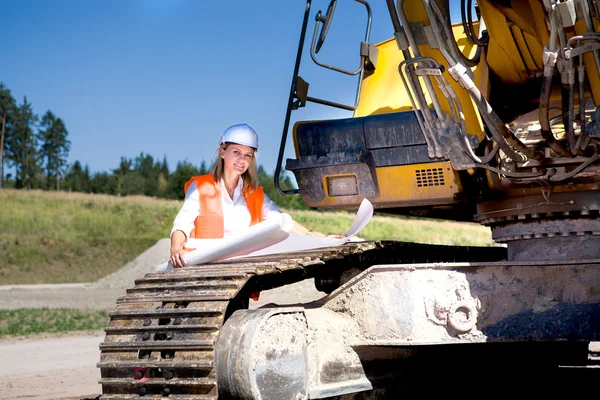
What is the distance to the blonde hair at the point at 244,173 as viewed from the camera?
5.41 m

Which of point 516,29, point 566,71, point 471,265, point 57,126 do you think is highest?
point 57,126

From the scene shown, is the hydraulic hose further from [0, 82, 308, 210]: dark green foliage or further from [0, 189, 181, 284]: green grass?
[0, 82, 308, 210]: dark green foliage

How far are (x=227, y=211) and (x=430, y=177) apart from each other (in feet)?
3.97

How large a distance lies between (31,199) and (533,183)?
1881 inches

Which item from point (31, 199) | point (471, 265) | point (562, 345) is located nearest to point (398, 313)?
point (471, 265)

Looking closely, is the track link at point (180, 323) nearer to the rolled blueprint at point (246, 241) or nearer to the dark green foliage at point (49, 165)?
the rolled blueprint at point (246, 241)

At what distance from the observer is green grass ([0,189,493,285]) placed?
33219 millimetres

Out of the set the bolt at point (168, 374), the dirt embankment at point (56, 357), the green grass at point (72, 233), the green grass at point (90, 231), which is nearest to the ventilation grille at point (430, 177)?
the bolt at point (168, 374)

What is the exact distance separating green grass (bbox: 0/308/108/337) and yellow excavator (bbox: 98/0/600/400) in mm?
9124

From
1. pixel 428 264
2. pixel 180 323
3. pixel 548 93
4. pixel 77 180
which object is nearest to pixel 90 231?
pixel 428 264

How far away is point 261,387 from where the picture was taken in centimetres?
385

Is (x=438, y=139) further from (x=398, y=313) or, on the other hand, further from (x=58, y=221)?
(x=58, y=221)

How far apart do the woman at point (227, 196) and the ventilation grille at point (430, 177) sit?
2.44 ft

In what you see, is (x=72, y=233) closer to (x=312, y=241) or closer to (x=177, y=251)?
(x=177, y=251)
